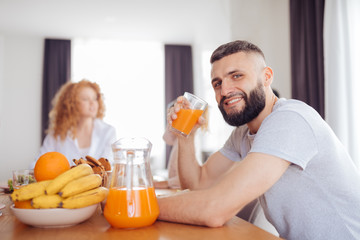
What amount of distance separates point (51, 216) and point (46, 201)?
5 centimetres

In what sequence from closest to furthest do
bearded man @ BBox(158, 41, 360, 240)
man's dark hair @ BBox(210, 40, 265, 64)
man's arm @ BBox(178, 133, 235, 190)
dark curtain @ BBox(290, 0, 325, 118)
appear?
bearded man @ BBox(158, 41, 360, 240)
man's dark hair @ BBox(210, 40, 265, 64)
man's arm @ BBox(178, 133, 235, 190)
dark curtain @ BBox(290, 0, 325, 118)

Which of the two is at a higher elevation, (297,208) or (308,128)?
(308,128)

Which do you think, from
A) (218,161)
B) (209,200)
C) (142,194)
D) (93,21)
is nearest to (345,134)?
(218,161)

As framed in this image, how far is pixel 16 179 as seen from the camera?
1265 mm

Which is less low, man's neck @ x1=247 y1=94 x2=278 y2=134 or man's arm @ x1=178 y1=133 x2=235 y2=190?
man's neck @ x1=247 y1=94 x2=278 y2=134

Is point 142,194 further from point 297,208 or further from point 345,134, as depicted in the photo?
point 345,134

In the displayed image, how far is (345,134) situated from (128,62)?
195 inches

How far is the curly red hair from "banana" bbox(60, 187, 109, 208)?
200cm

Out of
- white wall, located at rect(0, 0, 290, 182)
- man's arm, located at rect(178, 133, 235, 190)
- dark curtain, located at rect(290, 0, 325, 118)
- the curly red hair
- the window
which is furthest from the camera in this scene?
the window

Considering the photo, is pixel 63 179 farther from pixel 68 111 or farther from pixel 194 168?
pixel 68 111

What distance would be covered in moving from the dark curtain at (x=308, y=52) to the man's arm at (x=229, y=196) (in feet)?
8.03

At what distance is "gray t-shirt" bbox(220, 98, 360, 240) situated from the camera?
3.41 ft

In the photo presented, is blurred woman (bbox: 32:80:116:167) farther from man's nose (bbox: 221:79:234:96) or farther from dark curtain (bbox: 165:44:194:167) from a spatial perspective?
dark curtain (bbox: 165:44:194:167)

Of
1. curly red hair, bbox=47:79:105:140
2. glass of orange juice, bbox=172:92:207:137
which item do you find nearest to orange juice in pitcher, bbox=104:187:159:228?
glass of orange juice, bbox=172:92:207:137
